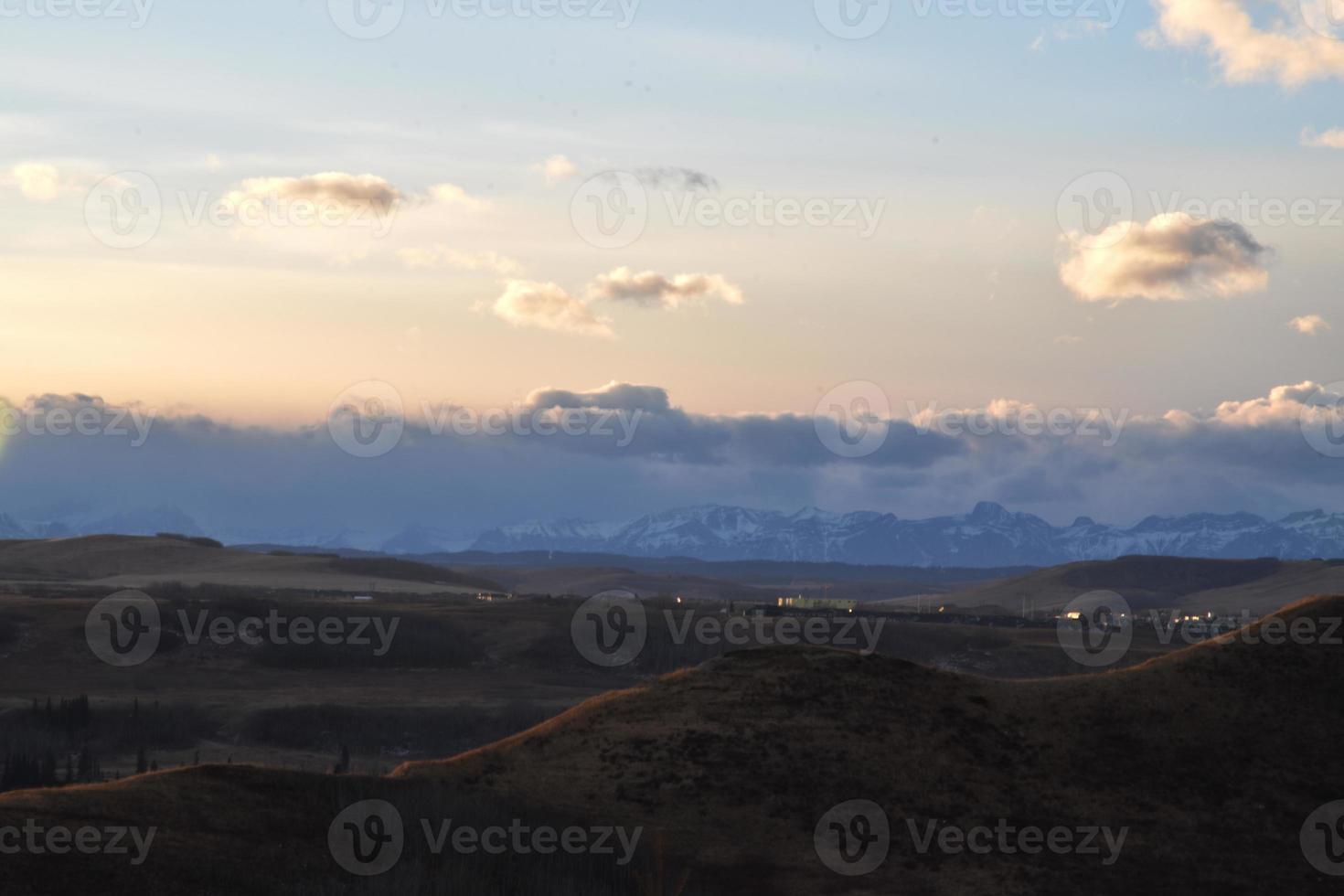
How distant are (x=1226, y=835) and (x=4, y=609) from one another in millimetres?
143152

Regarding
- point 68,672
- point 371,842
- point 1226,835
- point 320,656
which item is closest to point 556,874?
point 371,842

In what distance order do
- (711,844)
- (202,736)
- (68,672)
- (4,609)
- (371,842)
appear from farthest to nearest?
(4,609) < (68,672) < (202,736) < (711,844) < (371,842)

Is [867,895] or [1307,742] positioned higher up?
[1307,742]

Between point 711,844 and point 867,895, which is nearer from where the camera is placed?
point 867,895

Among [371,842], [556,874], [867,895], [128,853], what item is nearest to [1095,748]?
[867,895]

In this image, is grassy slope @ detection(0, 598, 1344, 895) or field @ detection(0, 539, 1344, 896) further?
grassy slope @ detection(0, 598, 1344, 895)

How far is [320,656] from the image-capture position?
171 m

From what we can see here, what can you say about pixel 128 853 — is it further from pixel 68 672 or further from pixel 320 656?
pixel 320 656

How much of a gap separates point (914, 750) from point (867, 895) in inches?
499

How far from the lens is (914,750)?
214ft

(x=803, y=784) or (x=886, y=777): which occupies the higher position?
(x=886, y=777)

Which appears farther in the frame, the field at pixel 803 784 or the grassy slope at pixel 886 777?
the grassy slope at pixel 886 777

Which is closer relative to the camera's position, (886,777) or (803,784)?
(803,784)

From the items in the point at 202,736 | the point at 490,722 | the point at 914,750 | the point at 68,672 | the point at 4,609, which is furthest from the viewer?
the point at 4,609
